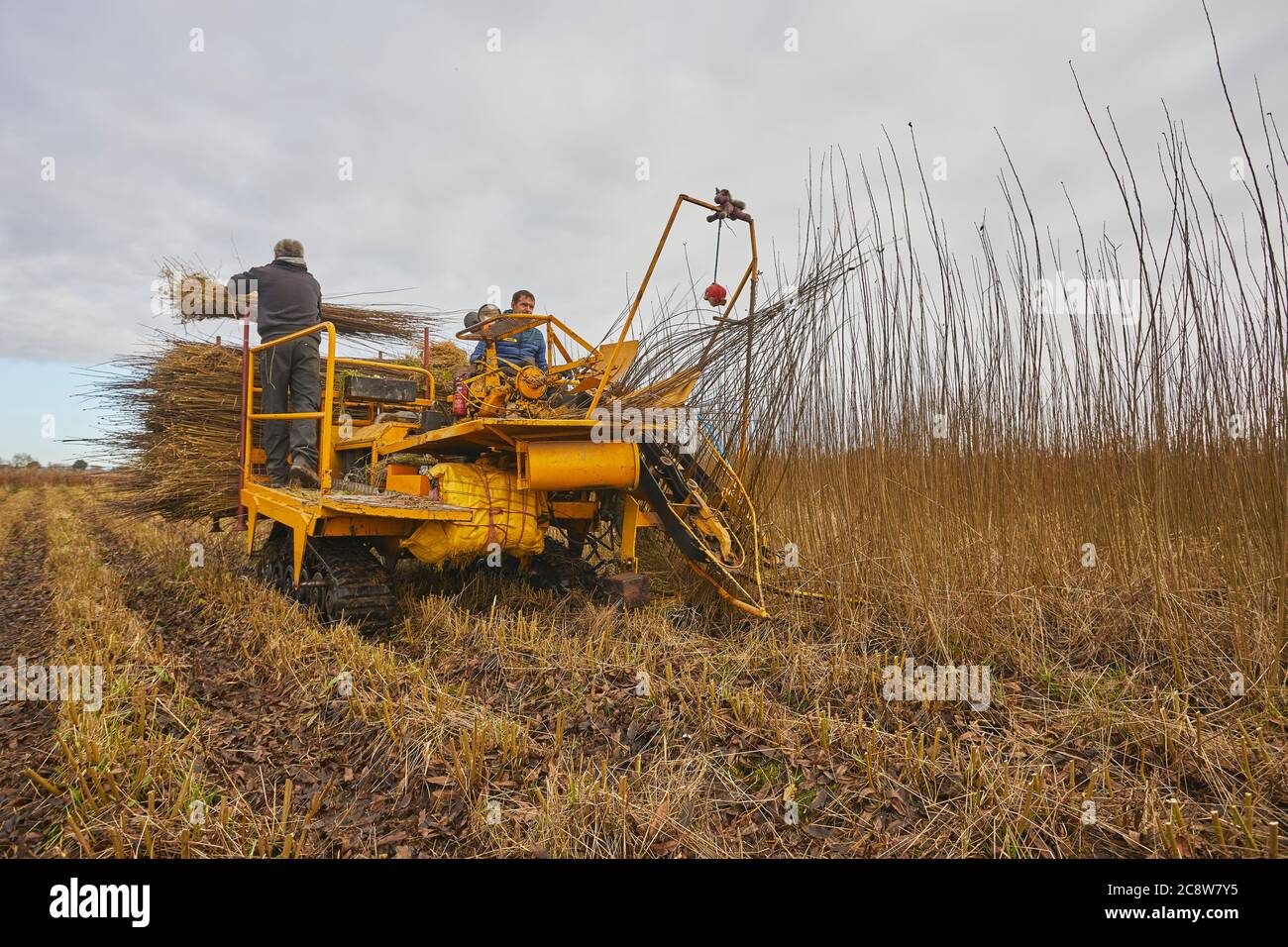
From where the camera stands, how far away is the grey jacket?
198 inches

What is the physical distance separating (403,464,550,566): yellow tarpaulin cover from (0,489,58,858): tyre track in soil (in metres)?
1.69

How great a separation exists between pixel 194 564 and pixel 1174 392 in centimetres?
675

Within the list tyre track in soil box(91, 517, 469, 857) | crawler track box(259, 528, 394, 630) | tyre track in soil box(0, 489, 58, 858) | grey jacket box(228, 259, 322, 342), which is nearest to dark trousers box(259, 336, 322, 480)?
grey jacket box(228, 259, 322, 342)

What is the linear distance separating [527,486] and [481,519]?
319mm

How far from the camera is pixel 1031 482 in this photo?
344 centimetres

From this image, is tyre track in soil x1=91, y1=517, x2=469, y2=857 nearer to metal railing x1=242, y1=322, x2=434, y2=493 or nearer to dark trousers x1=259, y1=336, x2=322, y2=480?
metal railing x1=242, y1=322, x2=434, y2=493

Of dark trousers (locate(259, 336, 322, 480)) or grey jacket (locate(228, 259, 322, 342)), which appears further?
grey jacket (locate(228, 259, 322, 342))

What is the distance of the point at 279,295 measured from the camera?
502cm

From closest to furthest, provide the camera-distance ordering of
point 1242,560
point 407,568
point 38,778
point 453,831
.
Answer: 1. point 453,831
2. point 38,778
3. point 1242,560
4. point 407,568

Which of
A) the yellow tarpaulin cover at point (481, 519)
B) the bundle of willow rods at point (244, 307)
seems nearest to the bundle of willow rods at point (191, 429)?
the bundle of willow rods at point (244, 307)

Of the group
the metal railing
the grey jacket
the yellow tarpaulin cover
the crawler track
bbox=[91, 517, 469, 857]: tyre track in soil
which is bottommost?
bbox=[91, 517, 469, 857]: tyre track in soil

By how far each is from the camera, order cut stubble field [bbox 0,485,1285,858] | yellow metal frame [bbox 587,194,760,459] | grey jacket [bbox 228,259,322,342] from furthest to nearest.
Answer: grey jacket [bbox 228,259,322,342]
yellow metal frame [bbox 587,194,760,459]
cut stubble field [bbox 0,485,1285,858]
